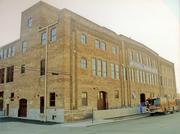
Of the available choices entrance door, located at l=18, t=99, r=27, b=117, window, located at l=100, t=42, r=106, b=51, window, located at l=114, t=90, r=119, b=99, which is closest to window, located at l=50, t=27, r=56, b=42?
window, located at l=100, t=42, r=106, b=51

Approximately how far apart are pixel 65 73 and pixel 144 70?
19864 mm

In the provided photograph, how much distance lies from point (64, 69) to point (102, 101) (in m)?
7.56

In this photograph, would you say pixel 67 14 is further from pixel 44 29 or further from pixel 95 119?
pixel 95 119

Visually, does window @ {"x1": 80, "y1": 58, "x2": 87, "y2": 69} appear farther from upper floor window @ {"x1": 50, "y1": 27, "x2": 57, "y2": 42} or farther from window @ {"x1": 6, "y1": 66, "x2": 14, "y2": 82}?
window @ {"x1": 6, "y1": 66, "x2": 14, "y2": 82}

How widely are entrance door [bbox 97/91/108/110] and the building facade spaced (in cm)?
12

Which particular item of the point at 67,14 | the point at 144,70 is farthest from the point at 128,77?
the point at 67,14

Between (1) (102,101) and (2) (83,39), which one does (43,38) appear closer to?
(2) (83,39)

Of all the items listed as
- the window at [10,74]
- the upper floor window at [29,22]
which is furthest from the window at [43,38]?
the window at [10,74]

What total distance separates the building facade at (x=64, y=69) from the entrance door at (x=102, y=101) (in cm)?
12

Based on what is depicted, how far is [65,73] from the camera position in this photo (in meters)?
21.9

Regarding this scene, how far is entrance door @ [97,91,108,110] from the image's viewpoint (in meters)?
26.1

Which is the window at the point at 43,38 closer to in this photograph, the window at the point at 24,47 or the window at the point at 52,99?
the window at the point at 24,47

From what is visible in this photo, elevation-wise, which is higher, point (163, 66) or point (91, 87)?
point (163, 66)

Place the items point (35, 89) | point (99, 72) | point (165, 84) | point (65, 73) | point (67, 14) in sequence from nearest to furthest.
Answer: point (65, 73) < point (67, 14) < point (35, 89) < point (99, 72) < point (165, 84)
